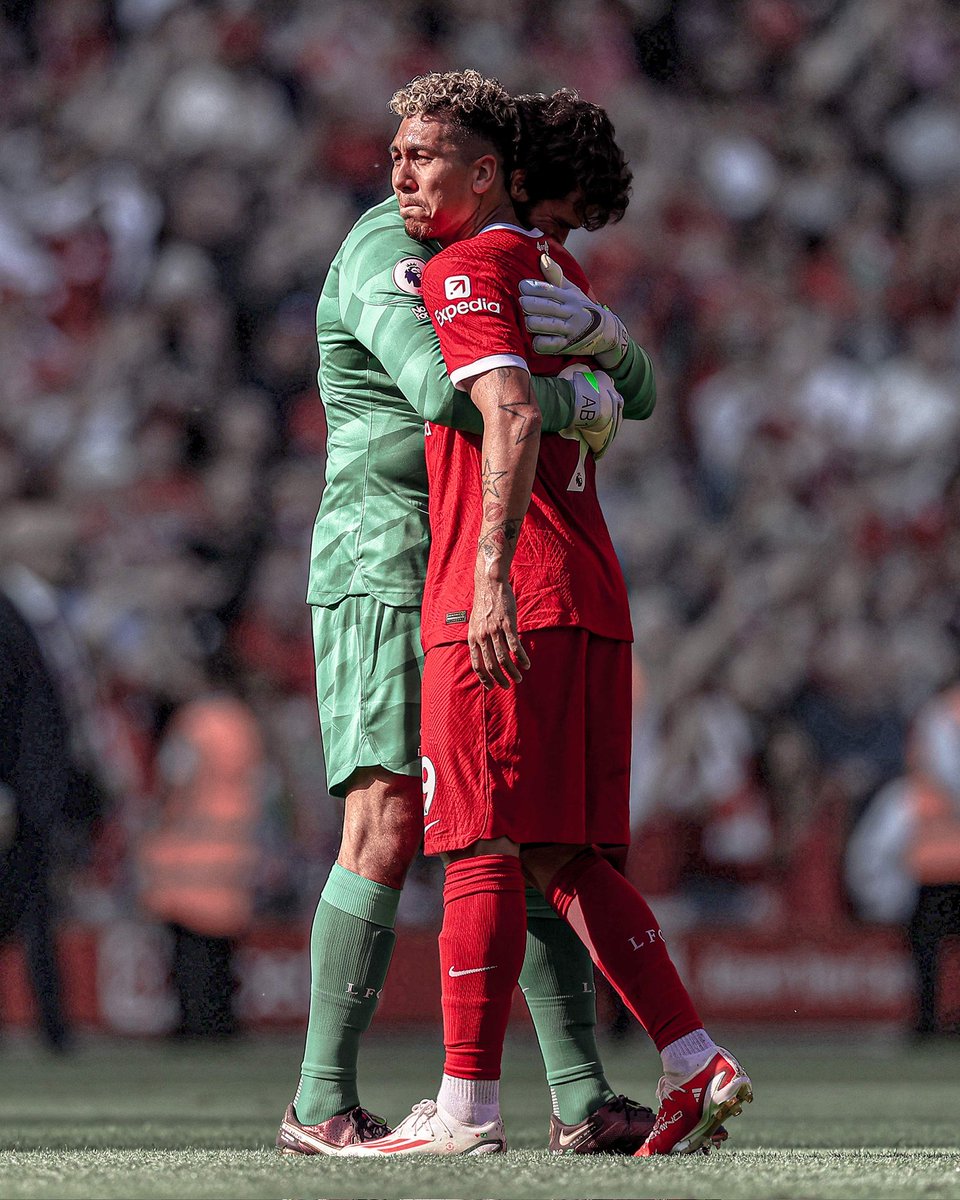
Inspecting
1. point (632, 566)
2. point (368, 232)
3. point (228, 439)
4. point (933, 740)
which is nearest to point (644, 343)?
point (632, 566)

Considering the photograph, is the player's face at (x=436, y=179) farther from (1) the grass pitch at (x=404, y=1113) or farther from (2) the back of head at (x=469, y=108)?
(1) the grass pitch at (x=404, y=1113)

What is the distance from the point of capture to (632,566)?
9.70 meters

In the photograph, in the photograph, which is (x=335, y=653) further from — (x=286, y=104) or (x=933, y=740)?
(x=286, y=104)

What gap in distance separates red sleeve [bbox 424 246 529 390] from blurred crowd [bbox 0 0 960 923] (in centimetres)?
551

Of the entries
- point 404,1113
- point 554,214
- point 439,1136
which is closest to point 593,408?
point 554,214

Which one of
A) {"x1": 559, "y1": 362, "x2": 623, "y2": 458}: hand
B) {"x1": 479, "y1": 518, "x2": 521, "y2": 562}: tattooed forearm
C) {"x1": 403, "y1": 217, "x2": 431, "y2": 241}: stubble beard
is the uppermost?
{"x1": 403, "y1": 217, "x2": 431, "y2": 241}: stubble beard

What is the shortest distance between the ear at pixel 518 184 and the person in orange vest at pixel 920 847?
18.1 ft

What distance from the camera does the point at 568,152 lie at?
327 cm

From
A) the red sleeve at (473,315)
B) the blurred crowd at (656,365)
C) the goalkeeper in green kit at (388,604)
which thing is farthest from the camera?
the blurred crowd at (656,365)

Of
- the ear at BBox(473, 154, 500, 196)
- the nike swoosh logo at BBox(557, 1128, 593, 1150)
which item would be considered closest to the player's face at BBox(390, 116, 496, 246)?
the ear at BBox(473, 154, 500, 196)

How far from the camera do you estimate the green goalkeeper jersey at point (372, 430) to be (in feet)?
10.8

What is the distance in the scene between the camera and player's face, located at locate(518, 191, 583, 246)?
3.33 m

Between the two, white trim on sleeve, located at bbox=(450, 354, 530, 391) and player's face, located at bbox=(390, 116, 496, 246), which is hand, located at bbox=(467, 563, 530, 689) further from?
player's face, located at bbox=(390, 116, 496, 246)

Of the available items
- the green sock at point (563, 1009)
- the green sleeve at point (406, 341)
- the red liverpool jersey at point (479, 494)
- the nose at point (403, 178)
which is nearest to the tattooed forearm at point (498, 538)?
the red liverpool jersey at point (479, 494)
